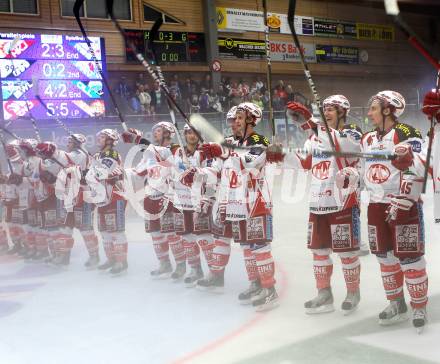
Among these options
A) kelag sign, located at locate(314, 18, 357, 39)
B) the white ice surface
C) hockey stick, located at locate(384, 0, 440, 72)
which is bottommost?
the white ice surface

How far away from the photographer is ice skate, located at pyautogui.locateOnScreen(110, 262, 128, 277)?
5.75 meters

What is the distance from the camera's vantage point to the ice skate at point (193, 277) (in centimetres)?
513

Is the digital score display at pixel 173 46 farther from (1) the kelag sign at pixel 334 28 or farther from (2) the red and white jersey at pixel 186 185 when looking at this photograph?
(2) the red and white jersey at pixel 186 185

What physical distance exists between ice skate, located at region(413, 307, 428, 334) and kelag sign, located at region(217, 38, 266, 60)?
13.9m

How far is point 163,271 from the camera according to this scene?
18.4 ft

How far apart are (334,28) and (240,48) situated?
4167 mm

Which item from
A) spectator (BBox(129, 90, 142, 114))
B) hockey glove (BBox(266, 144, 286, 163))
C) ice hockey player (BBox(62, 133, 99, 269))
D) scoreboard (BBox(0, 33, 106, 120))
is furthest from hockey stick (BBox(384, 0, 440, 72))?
spectator (BBox(129, 90, 142, 114))

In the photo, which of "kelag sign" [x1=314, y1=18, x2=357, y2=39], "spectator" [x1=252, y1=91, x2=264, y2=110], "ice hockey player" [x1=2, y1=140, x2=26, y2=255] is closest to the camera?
"ice hockey player" [x1=2, y1=140, x2=26, y2=255]

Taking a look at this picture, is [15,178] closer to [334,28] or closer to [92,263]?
[92,263]

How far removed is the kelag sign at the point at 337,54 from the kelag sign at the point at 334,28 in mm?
417

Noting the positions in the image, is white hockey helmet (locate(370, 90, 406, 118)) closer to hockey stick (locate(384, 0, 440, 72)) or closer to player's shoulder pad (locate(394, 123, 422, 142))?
player's shoulder pad (locate(394, 123, 422, 142))

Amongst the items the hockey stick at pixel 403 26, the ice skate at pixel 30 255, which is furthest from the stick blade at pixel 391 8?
the ice skate at pixel 30 255

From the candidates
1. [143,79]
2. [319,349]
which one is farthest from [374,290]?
[143,79]

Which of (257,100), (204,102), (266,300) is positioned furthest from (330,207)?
(257,100)
